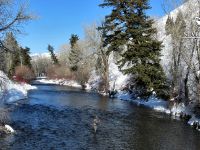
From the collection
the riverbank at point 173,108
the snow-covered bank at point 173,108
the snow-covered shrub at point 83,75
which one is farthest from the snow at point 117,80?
the snow-covered bank at point 173,108

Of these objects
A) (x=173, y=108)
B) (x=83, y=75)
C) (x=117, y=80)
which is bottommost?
(x=173, y=108)

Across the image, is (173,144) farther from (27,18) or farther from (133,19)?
(133,19)

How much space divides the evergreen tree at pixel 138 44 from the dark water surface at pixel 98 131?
8631 mm

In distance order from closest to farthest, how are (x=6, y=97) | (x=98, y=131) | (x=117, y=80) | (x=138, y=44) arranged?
(x=98, y=131) → (x=6, y=97) → (x=138, y=44) → (x=117, y=80)

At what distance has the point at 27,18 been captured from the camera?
19.4m

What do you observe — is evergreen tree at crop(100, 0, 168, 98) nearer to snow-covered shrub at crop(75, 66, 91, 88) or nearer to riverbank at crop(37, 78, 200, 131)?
riverbank at crop(37, 78, 200, 131)


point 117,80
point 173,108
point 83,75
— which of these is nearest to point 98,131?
point 173,108

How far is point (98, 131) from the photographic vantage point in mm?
22656

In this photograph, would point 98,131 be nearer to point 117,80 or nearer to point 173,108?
point 173,108

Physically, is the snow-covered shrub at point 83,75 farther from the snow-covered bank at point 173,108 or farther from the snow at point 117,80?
the snow-covered bank at point 173,108

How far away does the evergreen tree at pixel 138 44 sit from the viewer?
40.0m

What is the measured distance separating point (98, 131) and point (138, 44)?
2101cm

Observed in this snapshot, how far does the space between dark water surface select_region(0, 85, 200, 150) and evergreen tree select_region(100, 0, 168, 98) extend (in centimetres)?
863

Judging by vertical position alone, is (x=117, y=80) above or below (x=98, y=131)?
above
